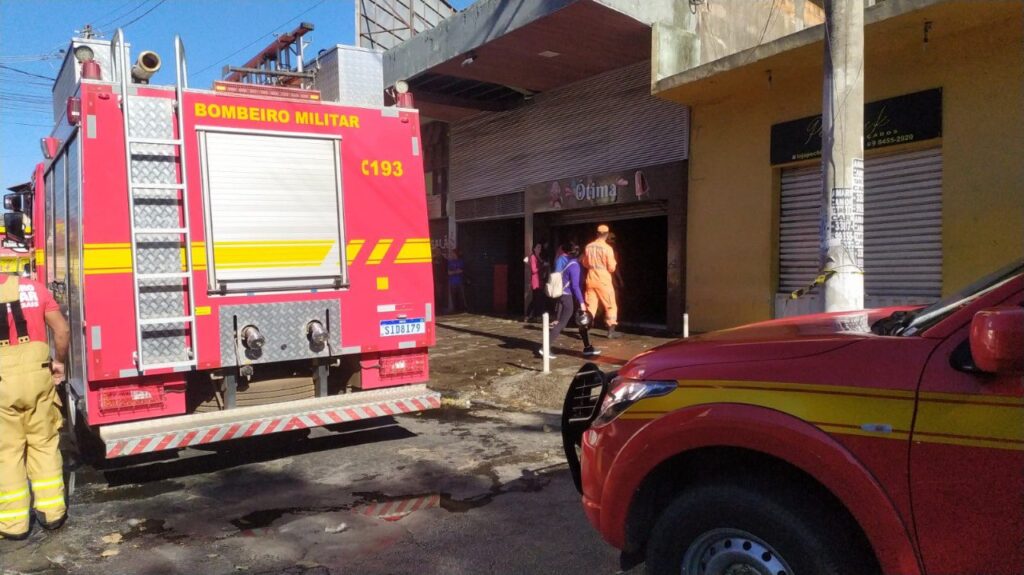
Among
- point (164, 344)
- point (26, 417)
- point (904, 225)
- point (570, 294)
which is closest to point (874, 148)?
point (904, 225)

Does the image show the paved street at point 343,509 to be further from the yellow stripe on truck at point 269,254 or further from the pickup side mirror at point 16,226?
the pickup side mirror at point 16,226

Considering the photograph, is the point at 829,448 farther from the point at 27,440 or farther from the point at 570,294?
the point at 570,294

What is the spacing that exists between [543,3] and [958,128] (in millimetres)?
6160

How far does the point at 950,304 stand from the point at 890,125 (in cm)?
777

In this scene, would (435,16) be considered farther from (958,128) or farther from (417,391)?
(417,391)

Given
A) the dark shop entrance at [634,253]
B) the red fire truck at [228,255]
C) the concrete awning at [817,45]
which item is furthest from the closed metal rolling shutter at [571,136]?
the red fire truck at [228,255]

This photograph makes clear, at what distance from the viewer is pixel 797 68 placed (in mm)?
9938

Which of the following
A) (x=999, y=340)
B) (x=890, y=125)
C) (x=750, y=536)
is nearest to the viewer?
(x=999, y=340)

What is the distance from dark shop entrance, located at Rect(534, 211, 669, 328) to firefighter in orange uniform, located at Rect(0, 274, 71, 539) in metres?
12.2

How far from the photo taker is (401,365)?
605 centimetres

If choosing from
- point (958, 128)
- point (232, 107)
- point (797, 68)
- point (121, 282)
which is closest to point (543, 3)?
point (797, 68)

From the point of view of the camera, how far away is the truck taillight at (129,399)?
16.0ft

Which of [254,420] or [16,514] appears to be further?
[254,420]

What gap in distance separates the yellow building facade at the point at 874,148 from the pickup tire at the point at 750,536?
7.38 meters
